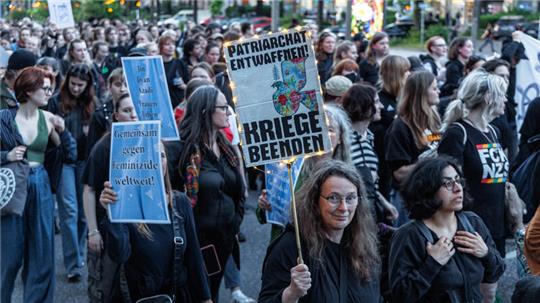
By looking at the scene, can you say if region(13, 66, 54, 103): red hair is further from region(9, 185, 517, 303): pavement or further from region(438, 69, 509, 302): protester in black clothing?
region(438, 69, 509, 302): protester in black clothing

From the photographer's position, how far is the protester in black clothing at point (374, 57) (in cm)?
1157

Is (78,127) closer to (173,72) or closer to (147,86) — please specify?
(147,86)

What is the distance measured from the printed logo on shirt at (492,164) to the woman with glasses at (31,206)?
9.56ft

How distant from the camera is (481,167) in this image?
5754 millimetres

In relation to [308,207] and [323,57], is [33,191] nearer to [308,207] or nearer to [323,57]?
[308,207]

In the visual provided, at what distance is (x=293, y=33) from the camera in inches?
170

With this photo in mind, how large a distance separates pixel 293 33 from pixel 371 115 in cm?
222

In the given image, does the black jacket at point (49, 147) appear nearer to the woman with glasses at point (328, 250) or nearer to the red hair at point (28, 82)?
the red hair at point (28, 82)

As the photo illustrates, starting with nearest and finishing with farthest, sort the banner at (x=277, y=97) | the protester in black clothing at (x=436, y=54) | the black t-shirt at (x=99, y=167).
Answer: the banner at (x=277, y=97)
the black t-shirt at (x=99, y=167)
the protester in black clothing at (x=436, y=54)

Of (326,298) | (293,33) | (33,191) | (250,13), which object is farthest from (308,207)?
(250,13)

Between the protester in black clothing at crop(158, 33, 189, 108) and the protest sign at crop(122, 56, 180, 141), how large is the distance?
14.5 feet

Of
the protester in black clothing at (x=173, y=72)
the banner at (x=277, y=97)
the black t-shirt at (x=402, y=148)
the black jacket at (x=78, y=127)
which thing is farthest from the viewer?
the protester in black clothing at (x=173, y=72)

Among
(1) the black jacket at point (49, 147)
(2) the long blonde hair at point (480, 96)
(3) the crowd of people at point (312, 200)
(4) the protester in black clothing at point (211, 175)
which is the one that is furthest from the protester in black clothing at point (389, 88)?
(1) the black jacket at point (49, 147)

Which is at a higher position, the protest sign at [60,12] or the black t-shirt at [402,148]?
the protest sign at [60,12]
